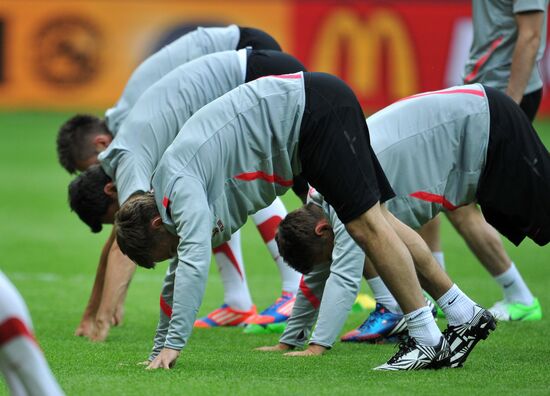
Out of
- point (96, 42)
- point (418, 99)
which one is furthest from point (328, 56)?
point (418, 99)

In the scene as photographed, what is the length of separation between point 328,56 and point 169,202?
1402 centimetres

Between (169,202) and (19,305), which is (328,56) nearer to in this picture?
(169,202)

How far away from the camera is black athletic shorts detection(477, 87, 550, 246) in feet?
19.1

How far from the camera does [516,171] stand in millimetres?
5832

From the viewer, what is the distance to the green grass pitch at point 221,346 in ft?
16.5

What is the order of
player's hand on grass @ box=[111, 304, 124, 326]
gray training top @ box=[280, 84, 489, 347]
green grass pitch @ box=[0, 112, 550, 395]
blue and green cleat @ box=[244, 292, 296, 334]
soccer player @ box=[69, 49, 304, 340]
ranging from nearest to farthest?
green grass pitch @ box=[0, 112, 550, 395]
gray training top @ box=[280, 84, 489, 347]
soccer player @ box=[69, 49, 304, 340]
blue and green cleat @ box=[244, 292, 296, 334]
player's hand on grass @ box=[111, 304, 124, 326]

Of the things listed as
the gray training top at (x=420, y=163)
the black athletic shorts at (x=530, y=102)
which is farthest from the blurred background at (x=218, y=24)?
the gray training top at (x=420, y=163)

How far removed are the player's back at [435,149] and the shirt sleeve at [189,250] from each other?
125 centimetres

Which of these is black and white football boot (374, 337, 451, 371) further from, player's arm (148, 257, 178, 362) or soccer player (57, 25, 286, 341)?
soccer player (57, 25, 286, 341)

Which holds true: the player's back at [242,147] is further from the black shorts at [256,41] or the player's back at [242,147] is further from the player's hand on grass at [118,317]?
the black shorts at [256,41]

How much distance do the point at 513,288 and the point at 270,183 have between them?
2675 millimetres

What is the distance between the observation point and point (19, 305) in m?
3.87

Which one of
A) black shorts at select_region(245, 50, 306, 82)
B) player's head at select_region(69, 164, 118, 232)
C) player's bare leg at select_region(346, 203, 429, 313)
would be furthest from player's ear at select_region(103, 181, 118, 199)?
player's bare leg at select_region(346, 203, 429, 313)

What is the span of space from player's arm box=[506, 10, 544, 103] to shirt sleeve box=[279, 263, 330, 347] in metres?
2.07
